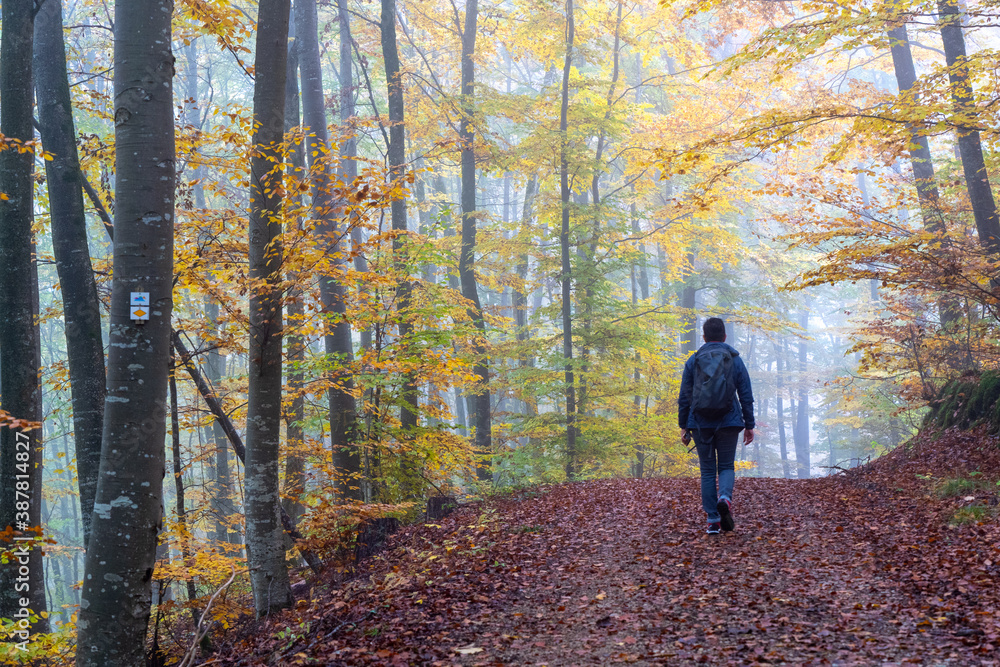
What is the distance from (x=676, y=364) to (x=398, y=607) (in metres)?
13.8

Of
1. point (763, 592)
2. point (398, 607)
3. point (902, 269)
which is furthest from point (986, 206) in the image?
point (398, 607)

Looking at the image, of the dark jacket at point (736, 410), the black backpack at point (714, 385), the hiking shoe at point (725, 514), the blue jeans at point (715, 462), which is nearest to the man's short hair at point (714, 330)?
the dark jacket at point (736, 410)

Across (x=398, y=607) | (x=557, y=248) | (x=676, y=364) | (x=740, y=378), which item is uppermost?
(x=557, y=248)

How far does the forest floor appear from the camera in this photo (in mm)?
3596

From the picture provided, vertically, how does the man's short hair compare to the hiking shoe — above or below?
above

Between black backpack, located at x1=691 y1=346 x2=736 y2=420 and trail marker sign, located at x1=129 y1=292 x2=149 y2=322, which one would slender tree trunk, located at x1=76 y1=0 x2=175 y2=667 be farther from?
black backpack, located at x1=691 y1=346 x2=736 y2=420

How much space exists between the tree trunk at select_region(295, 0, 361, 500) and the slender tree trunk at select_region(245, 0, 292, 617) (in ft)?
1.77

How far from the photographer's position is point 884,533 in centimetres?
584

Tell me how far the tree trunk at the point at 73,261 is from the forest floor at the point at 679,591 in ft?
9.18

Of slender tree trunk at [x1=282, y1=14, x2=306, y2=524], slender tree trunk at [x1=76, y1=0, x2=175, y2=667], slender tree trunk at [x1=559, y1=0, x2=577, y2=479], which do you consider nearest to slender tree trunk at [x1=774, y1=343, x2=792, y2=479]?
slender tree trunk at [x1=559, y1=0, x2=577, y2=479]

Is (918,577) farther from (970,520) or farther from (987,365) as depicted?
(987,365)

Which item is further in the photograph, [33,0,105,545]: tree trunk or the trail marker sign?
[33,0,105,545]: tree trunk

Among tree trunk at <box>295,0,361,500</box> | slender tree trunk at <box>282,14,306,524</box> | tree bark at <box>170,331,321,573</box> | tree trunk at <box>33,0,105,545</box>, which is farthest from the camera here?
slender tree trunk at <box>282,14,306,524</box>

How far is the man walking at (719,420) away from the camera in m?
6.05
